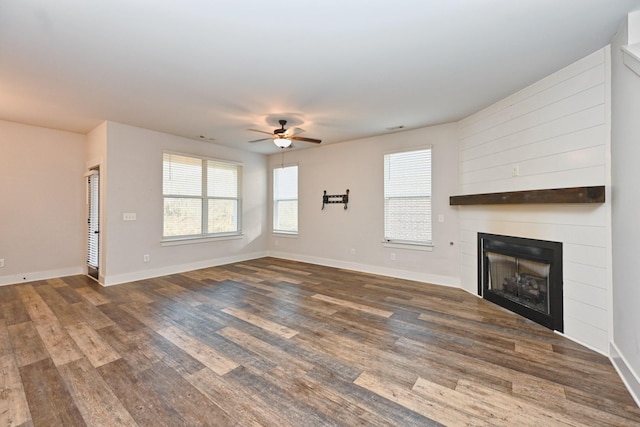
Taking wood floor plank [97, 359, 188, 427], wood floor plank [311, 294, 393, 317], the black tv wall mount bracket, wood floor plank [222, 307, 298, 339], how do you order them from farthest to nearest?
1. the black tv wall mount bracket
2. wood floor plank [311, 294, 393, 317]
3. wood floor plank [222, 307, 298, 339]
4. wood floor plank [97, 359, 188, 427]

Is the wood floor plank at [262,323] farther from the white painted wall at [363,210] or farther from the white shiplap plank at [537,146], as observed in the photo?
the white shiplap plank at [537,146]

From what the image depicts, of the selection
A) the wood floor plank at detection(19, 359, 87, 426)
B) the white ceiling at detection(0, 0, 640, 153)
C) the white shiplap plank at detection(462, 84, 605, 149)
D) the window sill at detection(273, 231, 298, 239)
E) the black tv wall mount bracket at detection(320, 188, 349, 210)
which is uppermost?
the white ceiling at detection(0, 0, 640, 153)

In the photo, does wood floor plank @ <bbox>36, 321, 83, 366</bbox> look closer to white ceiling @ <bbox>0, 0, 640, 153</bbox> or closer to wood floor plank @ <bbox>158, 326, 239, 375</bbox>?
wood floor plank @ <bbox>158, 326, 239, 375</bbox>

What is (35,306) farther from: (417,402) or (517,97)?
(517,97)

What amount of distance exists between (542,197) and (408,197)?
2241mm

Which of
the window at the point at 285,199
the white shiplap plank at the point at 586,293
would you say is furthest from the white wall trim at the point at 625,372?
the window at the point at 285,199

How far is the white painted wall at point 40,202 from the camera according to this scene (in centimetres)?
459

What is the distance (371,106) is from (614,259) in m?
2.94

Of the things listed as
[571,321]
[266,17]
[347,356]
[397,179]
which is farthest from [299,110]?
[571,321]

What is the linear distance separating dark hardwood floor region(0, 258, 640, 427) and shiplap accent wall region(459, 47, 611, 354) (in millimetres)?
535

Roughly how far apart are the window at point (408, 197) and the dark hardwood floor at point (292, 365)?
141 centimetres

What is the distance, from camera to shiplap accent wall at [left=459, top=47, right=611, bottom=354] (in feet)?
8.14

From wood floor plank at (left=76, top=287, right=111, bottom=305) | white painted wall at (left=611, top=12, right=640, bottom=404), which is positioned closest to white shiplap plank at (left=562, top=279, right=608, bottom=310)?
white painted wall at (left=611, top=12, right=640, bottom=404)

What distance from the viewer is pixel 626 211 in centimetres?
213
